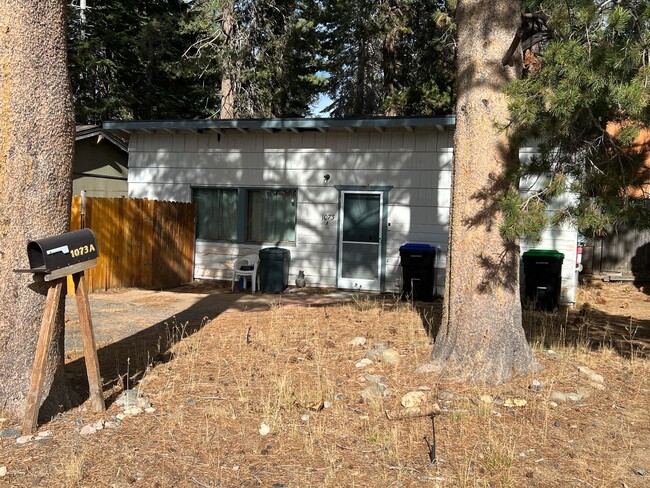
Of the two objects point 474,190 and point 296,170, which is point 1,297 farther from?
point 296,170

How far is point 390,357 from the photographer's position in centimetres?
586

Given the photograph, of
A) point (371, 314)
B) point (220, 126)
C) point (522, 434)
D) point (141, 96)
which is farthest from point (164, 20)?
point (522, 434)

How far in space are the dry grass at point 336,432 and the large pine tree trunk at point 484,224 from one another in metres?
0.33

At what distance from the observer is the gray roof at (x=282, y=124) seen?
35.6ft

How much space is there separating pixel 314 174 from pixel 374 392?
303 inches

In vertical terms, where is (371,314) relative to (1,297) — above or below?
below

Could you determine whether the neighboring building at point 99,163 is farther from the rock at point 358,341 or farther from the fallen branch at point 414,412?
the fallen branch at point 414,412

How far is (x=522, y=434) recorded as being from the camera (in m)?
4.20

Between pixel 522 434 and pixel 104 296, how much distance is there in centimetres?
827

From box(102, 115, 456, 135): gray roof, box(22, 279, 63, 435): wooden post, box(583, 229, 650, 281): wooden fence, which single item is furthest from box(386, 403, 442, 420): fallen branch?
box(583, 229, 650, 281): wooden fence

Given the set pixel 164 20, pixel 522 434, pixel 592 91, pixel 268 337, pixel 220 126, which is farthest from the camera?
pixel 164 20

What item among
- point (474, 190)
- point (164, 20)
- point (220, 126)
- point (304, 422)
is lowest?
point (304, 422)

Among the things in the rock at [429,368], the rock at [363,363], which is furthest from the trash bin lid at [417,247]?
the rock at [429,368]

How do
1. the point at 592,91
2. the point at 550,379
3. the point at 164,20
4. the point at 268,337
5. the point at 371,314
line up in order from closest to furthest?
the point at 592,91 → the point at 550,379 → the point at 268,337 → the point at 371,314 → the point at 164,20
